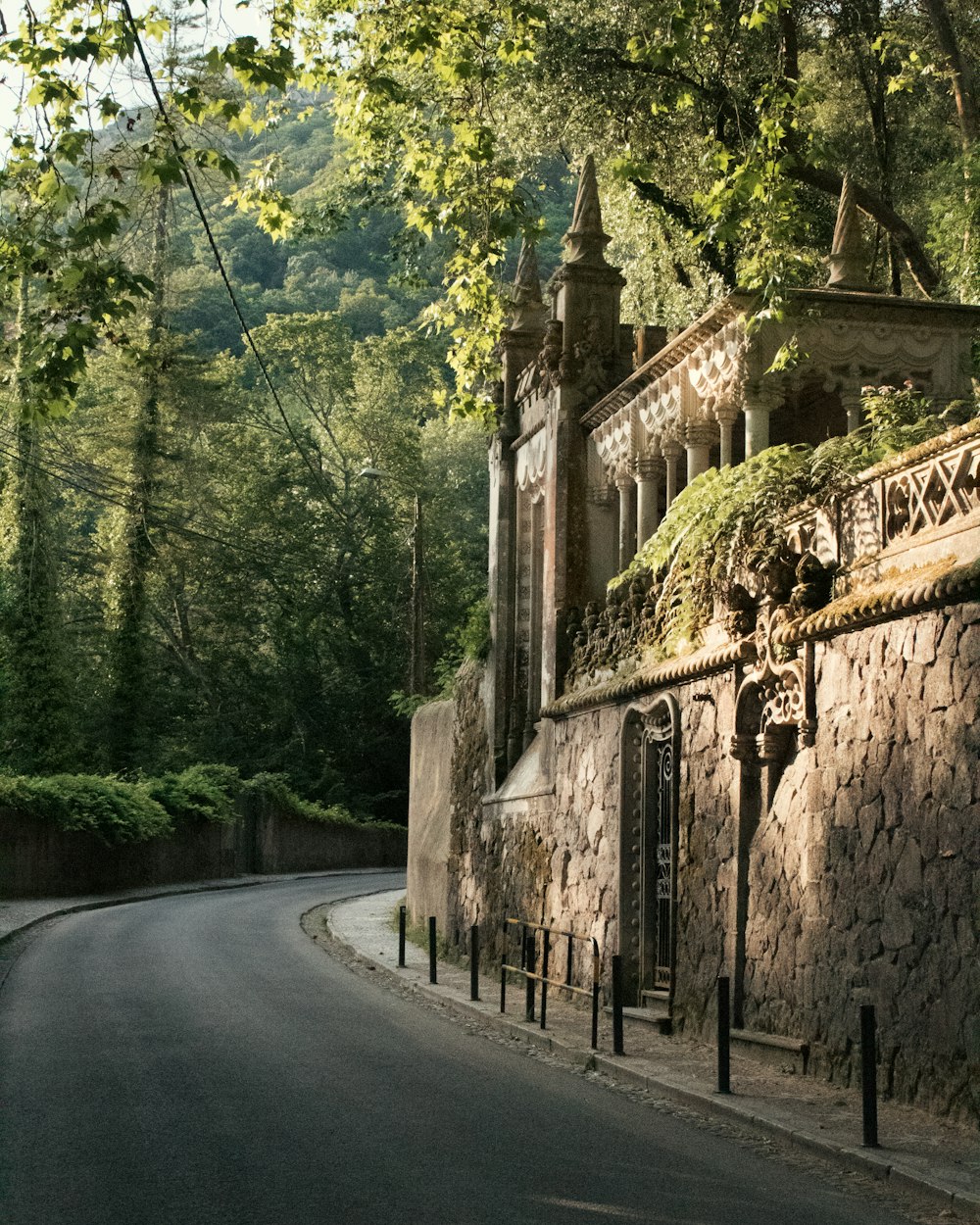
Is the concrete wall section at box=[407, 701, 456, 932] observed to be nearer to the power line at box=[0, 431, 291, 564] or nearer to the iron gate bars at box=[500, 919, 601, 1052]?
the iron gate bars at box=[500, 919, 601, 1052]

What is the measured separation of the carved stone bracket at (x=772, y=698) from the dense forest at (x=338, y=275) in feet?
8.92

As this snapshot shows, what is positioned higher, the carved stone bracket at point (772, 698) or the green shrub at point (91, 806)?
the carved stone bracket at point (772, 698)

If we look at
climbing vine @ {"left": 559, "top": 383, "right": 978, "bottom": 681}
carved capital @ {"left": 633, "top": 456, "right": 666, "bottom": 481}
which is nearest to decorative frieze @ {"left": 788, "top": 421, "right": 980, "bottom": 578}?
climbing vine @ {"left": 559, "top": 383, "right": 978, "bottom": 681}

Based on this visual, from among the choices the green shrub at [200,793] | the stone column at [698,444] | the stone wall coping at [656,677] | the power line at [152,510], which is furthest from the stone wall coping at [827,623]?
the power line at [152,510]

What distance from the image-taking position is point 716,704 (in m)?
12.7

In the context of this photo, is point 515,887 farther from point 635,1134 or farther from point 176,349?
point 176,349

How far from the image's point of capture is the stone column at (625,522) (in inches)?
685

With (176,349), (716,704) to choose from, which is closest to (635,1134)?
(716,704)

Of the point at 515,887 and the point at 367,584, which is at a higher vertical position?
the point at 367,584

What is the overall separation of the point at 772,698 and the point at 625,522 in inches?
237

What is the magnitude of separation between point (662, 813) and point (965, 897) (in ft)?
19.1

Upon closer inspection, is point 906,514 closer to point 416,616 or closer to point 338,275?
point 416,616

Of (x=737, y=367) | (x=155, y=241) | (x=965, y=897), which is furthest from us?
(x=155, y=241)

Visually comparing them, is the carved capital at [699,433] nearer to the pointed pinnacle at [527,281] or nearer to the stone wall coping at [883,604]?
the stone wall coping at [883,604]
